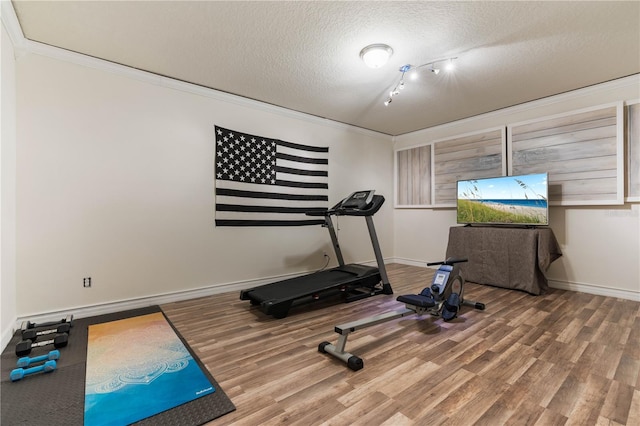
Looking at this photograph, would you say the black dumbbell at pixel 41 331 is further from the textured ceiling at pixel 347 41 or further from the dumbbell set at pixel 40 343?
the textured ceiling at pixel 347 41

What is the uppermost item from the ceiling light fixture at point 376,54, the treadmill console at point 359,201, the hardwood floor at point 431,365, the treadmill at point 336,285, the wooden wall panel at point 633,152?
the ceiling light fixture at point 376,54

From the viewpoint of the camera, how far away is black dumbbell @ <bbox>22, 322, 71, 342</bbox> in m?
2.42

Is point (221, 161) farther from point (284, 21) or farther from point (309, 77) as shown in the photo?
point (284, 21)

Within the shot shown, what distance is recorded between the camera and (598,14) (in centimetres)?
244

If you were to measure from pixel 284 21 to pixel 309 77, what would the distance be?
105cm

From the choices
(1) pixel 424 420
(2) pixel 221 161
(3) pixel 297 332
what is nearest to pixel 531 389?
(1) pixel 424 420

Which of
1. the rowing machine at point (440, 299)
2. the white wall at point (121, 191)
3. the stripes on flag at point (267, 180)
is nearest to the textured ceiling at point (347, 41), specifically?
the white wall at point (121, 191)

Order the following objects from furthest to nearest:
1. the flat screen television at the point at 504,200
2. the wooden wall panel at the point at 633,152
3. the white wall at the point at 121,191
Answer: the flat screen television at the point at 504,200, the wooden wall panel at the point at 633,152, the white wall at the point at 121,191

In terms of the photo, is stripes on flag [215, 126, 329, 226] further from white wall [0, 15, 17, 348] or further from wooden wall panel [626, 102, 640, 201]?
wooden wall panel [626, 102, 640, 201]

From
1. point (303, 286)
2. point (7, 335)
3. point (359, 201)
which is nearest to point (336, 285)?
point (303, 286)

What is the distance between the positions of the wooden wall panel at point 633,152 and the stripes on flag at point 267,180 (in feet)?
13.2

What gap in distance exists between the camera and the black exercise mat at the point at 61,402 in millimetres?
1527

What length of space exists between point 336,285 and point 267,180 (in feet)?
6.25

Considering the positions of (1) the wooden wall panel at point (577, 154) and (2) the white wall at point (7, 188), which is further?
(1) the wooden wall panel at point (577, 154)
